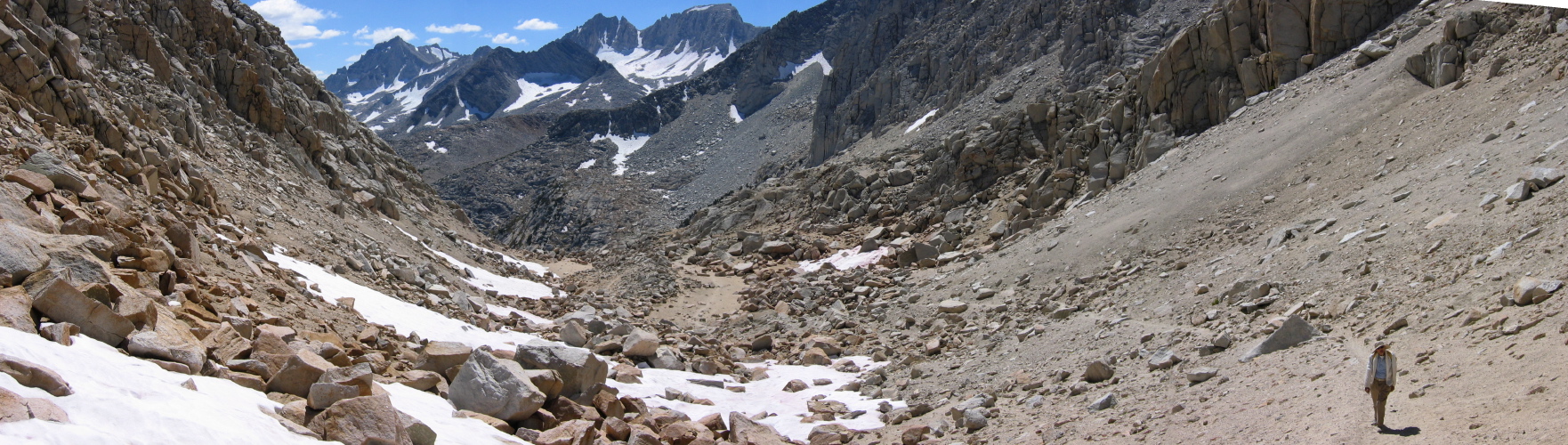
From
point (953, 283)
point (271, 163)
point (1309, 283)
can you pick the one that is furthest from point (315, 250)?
point (1309, 283)

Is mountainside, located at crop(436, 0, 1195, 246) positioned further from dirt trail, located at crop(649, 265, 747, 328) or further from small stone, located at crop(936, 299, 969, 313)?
small stone, located at crop(936, 299, 969, 313)

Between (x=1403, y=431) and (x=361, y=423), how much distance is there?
7264 mm

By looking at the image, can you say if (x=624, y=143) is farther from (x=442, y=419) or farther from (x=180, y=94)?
(x=442, y=419)

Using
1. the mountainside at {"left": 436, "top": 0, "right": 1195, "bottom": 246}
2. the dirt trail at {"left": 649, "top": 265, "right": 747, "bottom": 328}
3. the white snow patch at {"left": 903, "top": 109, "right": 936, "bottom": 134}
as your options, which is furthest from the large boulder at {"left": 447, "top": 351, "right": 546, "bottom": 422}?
the white snow patch at {"left": 903, "top": 109, "right": 936, "bottom": 134}

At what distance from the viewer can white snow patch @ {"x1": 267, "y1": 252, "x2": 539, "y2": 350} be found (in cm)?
1282

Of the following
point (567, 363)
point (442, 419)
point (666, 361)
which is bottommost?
point (666, 361)

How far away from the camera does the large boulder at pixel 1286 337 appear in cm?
923

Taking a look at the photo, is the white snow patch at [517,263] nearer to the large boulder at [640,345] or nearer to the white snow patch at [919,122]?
the large boulder at [640,345]

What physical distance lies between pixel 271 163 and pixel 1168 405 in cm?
2336

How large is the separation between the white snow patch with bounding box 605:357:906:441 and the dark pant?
5.38 meters

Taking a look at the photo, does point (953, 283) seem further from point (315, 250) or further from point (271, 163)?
point (271, 163)

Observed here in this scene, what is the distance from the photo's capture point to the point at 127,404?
5.27 metres

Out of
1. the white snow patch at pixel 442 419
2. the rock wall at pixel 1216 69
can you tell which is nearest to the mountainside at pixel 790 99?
the rock wall at pixel 1216 69

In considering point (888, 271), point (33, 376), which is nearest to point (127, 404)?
point (33, 376)
